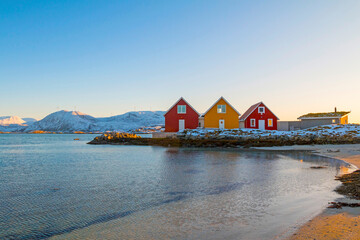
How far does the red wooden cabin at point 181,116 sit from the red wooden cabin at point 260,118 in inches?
384

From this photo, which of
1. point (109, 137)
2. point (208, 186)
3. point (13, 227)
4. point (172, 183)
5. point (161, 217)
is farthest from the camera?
point (109, 137)

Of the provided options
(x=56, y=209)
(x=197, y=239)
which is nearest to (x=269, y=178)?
(x=197, y=239)

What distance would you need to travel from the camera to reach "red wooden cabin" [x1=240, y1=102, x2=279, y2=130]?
4878 cm

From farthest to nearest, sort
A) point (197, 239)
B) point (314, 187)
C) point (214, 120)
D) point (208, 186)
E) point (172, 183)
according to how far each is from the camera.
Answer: point (214, 120) → point (172, 183) → point (208, 186) → point (314, 187) → point (197, 239)

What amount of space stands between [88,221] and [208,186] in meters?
6.04

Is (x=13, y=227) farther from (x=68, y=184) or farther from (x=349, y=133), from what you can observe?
(x=349, y=133)

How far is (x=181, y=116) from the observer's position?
157 ft

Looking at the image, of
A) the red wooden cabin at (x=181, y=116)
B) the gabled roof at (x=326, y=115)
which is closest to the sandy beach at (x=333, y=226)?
the red wooden cabin at (x=181, y=116)

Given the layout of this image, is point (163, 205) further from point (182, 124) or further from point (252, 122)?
point (252, 122)

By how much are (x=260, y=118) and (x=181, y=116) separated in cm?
1468

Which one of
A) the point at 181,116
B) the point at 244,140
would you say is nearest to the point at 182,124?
the point at 181,116

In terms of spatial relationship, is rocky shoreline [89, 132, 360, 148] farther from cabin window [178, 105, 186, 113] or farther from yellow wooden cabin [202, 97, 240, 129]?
cabin window [178, 105, 186, 113]

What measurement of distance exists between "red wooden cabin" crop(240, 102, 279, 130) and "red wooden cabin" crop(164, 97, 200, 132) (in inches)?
384

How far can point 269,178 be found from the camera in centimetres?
1362
